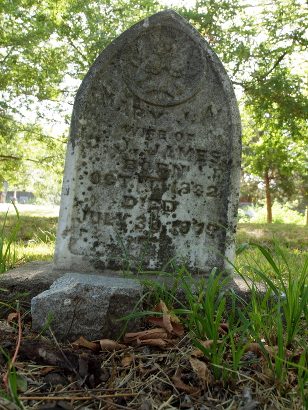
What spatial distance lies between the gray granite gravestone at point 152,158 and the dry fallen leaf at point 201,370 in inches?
48.8

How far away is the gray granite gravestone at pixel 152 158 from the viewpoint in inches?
109

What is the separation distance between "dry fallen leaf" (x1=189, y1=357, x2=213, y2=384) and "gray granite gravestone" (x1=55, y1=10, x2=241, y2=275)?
124 centimetres

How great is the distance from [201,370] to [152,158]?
5.31 ft

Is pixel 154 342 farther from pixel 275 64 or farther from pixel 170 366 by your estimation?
pixel 275 64

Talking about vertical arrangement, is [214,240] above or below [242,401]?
above

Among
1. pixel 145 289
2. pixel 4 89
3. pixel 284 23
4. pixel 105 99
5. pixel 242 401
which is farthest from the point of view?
pixel 4 89

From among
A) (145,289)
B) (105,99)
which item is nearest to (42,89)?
(105,99)

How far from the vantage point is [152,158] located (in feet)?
9.29

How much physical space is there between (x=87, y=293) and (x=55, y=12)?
7.56 meters

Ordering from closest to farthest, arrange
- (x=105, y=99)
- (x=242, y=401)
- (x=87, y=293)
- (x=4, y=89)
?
1. (x=242, y=401)
2. (x=87, y=293)
3. (x=105, y=99)
4. (x=4, y=89)

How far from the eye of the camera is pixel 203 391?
1509 millimetres

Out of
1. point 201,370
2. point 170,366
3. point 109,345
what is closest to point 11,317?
point 109,345

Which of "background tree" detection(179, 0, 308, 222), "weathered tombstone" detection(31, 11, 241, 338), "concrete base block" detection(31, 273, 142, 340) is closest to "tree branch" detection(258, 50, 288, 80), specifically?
"background tree" detection(179, 0, 308, 222)

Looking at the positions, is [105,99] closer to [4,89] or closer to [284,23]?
[284,23]
